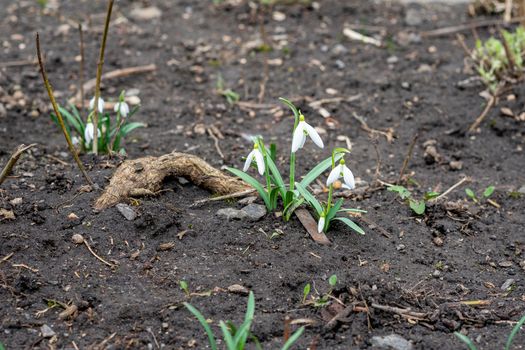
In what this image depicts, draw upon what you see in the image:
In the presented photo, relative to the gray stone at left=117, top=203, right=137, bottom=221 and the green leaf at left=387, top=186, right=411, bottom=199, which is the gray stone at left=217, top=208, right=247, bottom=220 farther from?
the green leaf at left=387, top=186, right=411, bottom=199

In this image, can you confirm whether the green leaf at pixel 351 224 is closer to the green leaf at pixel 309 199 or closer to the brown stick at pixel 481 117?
the green leaf at pixel 309 199

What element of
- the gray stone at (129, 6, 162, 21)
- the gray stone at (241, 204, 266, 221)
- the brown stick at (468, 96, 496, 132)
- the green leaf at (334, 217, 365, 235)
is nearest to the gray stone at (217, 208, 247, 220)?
the gray stone at (241, 204, 266, 221)

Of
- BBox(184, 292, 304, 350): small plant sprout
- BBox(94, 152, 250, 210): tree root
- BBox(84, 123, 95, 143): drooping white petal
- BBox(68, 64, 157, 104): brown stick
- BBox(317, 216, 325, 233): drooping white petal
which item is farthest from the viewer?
BBox(68, 64, 157, 104): brown stick

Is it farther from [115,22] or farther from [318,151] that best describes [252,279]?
[115,22]

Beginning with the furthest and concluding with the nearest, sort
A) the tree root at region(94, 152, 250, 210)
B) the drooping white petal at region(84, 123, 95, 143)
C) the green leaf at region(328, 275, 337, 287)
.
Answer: the drooping white petal at region(84, 123, 95, 143), the tree root at region(94, 152, 250, 210), the green leaf at region(328, 275, 337, 287)

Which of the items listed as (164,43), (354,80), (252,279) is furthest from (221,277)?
(164,43)
